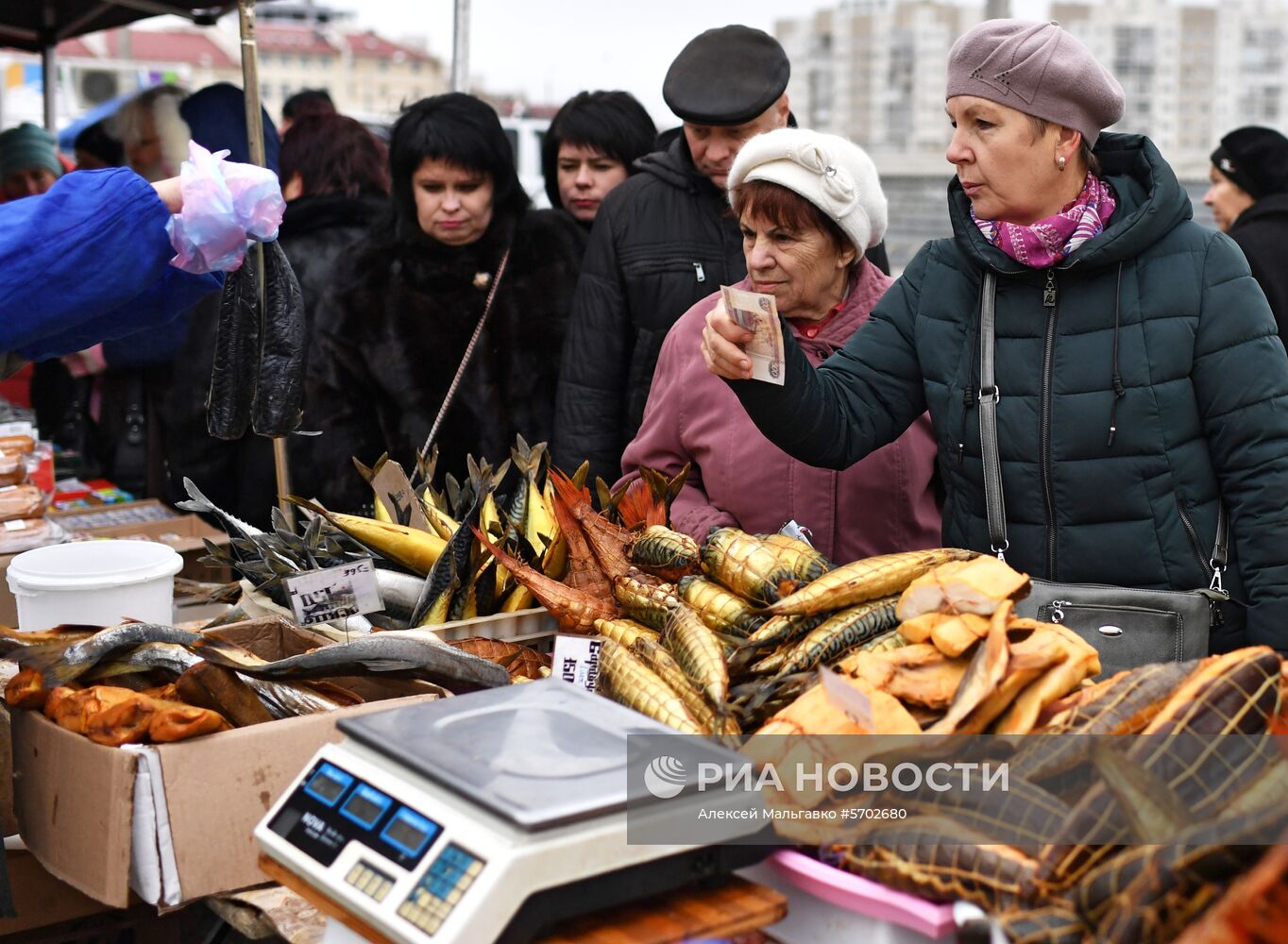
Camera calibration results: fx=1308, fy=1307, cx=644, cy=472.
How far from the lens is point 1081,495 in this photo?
220cm

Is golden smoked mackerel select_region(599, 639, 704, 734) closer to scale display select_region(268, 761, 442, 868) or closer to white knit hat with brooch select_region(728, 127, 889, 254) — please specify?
scale display select_region(268, 761, 442, 868)

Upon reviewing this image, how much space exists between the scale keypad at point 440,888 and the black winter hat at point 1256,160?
15.1ft

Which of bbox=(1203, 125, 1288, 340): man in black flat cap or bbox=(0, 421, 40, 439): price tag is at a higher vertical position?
bbox=(1203, 125, 1288, 340): man in black flat cap

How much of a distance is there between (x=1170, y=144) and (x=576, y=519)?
2392 inches

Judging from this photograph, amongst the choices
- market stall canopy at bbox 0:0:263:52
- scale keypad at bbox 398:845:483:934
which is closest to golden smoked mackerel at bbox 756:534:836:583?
scale keypad at bbox 398:845:483:934

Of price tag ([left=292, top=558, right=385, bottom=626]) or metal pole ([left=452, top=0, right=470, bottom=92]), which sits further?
metal pole ([left=452, top=0, right=470, bottom=92])

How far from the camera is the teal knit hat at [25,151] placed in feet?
18.4

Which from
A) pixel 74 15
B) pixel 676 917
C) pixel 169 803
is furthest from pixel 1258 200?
pixel 74 15

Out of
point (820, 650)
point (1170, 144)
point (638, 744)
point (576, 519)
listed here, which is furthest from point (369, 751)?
point (1170, 144)

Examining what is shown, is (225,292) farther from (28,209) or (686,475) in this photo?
(686,475)

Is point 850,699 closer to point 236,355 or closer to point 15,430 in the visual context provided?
point 236,355

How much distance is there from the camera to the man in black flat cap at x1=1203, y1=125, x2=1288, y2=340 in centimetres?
454

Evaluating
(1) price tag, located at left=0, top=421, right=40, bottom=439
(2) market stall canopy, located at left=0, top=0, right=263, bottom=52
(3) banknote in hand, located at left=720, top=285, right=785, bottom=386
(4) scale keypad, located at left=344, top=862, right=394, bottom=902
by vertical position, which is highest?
(2) market stall canopy, located at left=0, top=0, right=263, bottom=52

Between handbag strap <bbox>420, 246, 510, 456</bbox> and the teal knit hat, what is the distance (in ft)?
9.36
